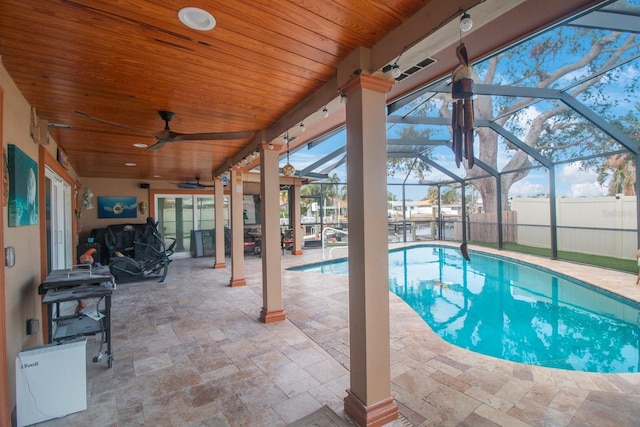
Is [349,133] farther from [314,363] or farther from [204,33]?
[314,363]

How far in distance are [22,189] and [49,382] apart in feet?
5.08

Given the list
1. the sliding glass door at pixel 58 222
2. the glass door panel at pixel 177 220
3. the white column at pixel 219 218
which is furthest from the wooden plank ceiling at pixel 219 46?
the glass door panel at pixel 177 220

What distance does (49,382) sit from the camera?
2051 millimetres

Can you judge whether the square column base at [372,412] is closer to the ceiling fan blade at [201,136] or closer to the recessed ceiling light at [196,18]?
the recessed ceiling light at [196,18]

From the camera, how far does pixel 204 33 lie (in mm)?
1733

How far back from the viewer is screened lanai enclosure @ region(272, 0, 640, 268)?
6754 millimetres

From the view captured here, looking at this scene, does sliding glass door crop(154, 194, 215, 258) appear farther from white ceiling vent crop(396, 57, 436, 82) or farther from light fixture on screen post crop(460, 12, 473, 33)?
light fixture on screen post crop(460, 12, 473, 33)

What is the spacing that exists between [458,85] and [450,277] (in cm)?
691

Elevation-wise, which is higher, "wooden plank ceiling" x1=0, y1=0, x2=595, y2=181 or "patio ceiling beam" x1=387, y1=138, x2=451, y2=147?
"patio ceiling beam" x1=387, y1=138, x2=451, y2=147

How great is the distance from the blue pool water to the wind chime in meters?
3.35

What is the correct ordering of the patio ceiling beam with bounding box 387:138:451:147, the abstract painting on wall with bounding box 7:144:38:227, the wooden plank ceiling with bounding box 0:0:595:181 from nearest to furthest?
the wooden plank ceiling with bounding box 0:0:595:181 → the abstract painting on wall with bounding box 7:144:38:227 → the patio ceiling beam with bounding box 387:138:451:147

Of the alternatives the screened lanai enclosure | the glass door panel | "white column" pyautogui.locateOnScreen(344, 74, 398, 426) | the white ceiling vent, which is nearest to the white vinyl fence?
the screened lanai enclosure

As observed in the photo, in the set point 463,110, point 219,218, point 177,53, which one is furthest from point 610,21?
point 219,218

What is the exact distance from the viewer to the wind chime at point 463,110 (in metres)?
1.25
